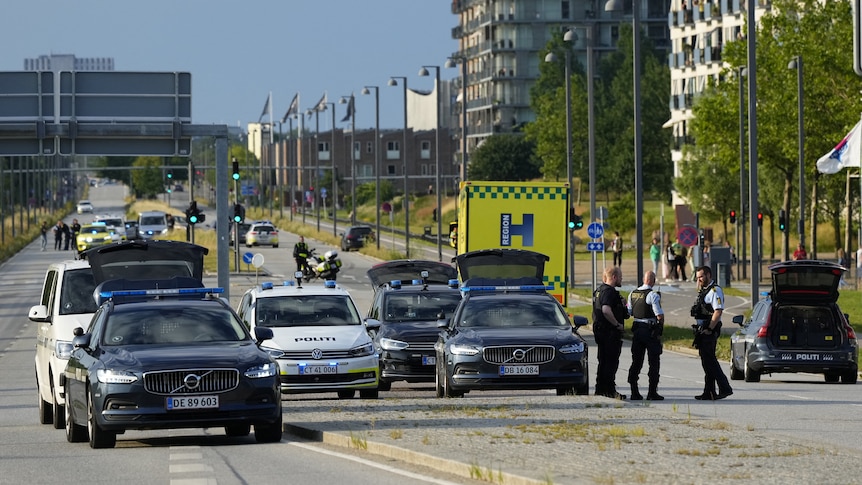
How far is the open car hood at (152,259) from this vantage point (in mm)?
27406

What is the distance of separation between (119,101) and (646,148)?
92611 mm

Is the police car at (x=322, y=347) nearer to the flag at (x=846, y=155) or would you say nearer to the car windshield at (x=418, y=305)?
the car windshield at (x=418, y=305)

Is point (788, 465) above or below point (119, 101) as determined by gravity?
below

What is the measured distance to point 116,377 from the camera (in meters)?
17.0

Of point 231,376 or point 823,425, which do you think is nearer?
point 231,376

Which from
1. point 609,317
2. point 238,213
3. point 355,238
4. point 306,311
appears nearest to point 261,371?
point 609,317

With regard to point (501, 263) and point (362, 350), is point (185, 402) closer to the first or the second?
point (362, 350)

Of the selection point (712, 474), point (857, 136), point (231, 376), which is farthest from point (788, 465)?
point (857, 136)

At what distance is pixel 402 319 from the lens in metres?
28.0

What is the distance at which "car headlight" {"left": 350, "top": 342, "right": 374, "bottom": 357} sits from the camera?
23234 mm

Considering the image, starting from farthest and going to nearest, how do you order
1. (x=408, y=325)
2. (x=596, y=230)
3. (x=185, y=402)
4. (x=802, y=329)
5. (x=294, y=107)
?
(x=294, y=107)
(x=596, y=230)
(x=802, y=329)
(x=408, y=325)
(x=185, y=402)

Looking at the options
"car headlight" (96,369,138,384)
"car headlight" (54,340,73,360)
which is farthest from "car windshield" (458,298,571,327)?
"car headlight" (96,369,138,384)

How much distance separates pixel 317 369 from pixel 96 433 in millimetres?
6230

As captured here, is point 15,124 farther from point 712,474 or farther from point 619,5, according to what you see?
point 712,474
